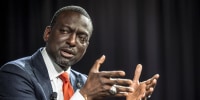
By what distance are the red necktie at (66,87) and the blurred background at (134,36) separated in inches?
46.6

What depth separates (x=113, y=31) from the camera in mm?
3182

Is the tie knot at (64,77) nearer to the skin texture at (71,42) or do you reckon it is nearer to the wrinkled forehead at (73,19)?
the skin texture at (71,42)

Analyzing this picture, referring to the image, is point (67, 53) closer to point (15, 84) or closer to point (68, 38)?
point (68, 38)

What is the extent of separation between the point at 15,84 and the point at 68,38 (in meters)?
0.41

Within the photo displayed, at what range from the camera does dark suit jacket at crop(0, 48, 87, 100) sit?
5.60 feet

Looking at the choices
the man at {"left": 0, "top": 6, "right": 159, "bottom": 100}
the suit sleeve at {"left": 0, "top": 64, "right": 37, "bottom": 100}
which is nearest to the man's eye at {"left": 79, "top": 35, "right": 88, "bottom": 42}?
the man at {"left": 0, "top": 6, "right": 159, "bottom": 100}

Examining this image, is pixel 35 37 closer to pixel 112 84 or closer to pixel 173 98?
pixel 173 98

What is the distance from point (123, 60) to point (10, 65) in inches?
60.5

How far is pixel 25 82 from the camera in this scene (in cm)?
175

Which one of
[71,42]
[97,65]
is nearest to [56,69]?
[71,42]

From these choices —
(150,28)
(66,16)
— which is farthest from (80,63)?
(66,16)

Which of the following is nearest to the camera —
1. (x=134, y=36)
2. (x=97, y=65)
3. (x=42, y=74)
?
(x=97, y=65)

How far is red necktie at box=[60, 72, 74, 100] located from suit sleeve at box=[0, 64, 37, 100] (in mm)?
210

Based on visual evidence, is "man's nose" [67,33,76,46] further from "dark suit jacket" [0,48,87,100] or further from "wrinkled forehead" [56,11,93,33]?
"dark suit jacket" [0,48,87,100]
